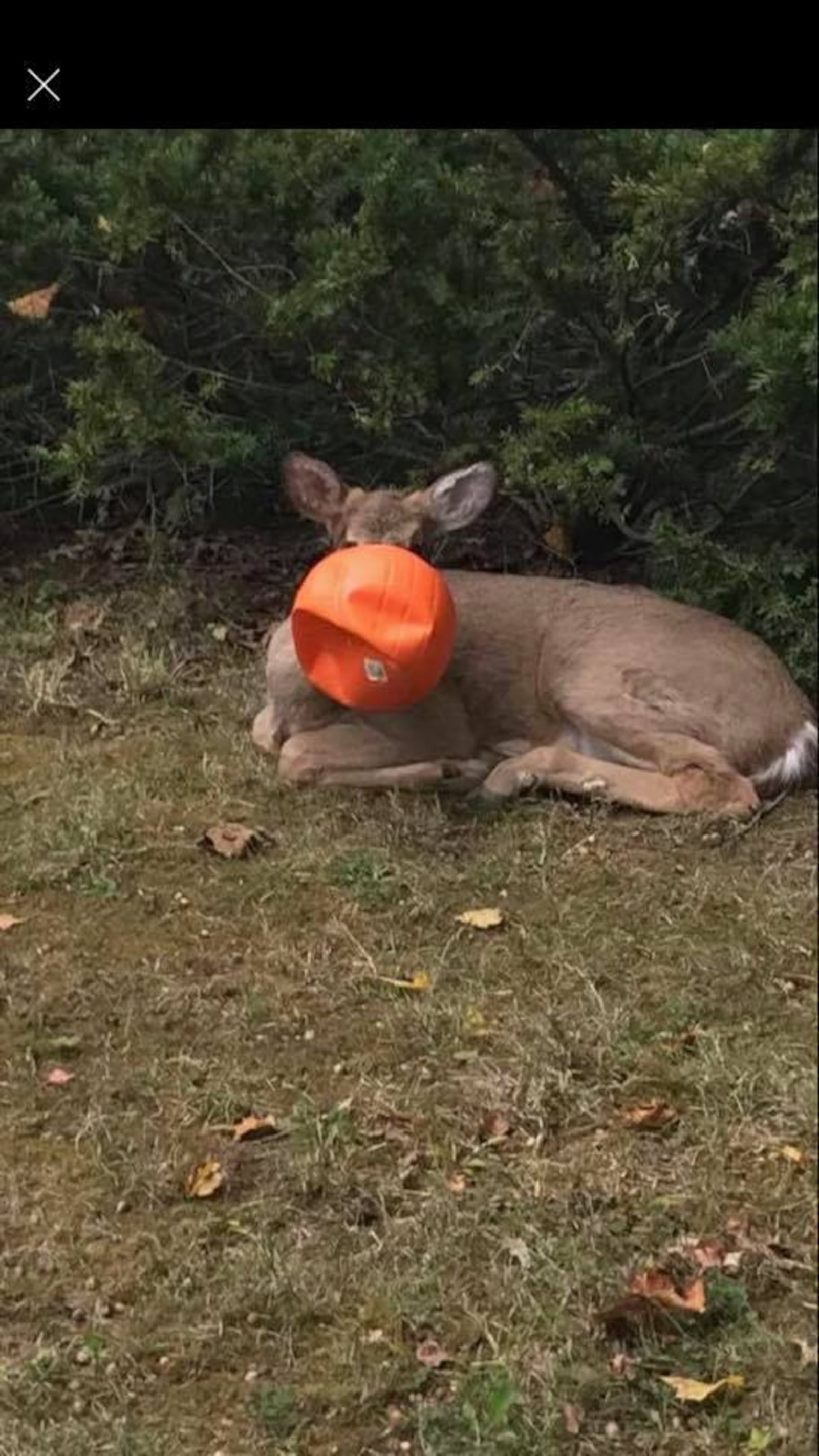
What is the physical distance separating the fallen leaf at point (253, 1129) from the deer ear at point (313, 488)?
682mm

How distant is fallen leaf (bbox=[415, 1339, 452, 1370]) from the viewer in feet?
4.68

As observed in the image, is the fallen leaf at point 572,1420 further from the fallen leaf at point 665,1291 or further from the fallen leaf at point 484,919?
the fallen leaf at point 484,919

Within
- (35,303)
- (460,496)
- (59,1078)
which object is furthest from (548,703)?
(35,303)

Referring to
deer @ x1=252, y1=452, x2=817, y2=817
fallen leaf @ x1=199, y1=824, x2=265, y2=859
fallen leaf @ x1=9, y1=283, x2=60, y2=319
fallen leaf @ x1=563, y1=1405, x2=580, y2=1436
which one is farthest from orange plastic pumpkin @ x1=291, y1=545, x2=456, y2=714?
fallen leaf @ x1=563, y1=1405, x2=580, y2=1436

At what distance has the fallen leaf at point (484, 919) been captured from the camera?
1314mm

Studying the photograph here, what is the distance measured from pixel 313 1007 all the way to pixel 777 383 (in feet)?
2.43

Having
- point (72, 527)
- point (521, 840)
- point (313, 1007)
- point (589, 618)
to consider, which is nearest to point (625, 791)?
point (521, 840)

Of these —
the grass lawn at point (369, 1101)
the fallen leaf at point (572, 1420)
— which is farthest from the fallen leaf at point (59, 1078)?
the fallen leaf at point (572, 1420)

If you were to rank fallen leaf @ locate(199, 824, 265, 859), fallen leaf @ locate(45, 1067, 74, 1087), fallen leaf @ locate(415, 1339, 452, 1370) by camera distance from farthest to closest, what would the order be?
fallen leaf @ locate(45, 1067, 74, 1087), fallen leaf @ locate(199, 824, 265, 859), fallen leaf @ locate(415, 1339, 452, 1370)

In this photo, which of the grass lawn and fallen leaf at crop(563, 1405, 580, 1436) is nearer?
the grass lawn

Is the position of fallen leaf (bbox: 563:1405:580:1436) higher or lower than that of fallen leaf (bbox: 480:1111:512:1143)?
lower

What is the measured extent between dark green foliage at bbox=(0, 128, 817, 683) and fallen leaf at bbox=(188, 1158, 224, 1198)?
0.71 m

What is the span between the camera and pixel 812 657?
145 cm
